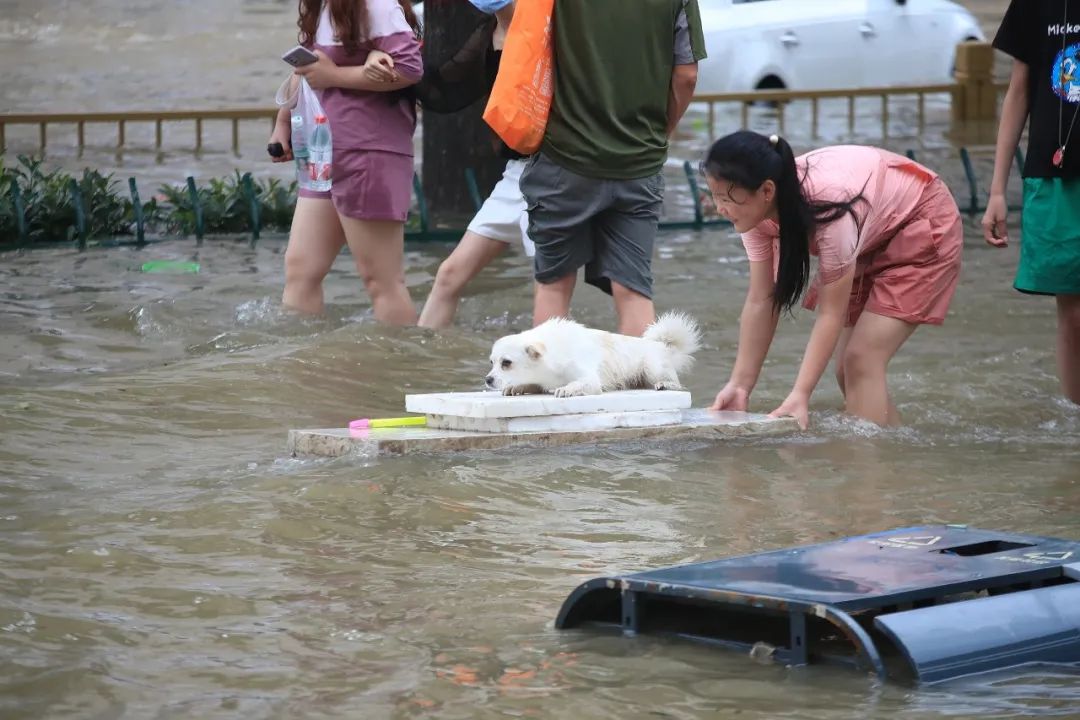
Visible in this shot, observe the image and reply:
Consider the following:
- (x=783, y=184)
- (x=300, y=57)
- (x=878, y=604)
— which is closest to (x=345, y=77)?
(x=300, y=57)

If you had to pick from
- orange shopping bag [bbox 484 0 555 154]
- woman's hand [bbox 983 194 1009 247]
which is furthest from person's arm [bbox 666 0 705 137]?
woman's hand [bbox 983 194 1009 247]

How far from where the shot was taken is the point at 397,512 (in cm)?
528

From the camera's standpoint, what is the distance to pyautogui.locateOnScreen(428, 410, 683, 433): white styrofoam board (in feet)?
19.9

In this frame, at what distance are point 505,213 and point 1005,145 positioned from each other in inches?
95.2

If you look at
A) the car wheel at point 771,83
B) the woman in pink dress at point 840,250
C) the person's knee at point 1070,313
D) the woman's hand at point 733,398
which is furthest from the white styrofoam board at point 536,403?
the car wheel at point 771,83

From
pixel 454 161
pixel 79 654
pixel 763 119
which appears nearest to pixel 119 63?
pixel 763 119

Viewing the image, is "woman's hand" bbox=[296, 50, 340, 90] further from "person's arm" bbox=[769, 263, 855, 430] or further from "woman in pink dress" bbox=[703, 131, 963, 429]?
"person's arm" bbox=[769, 263, 855, 430]

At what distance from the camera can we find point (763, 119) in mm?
21172

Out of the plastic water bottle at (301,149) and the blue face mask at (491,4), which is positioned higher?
the blue face mask at (491,4)

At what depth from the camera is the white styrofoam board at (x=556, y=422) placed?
6.06 m

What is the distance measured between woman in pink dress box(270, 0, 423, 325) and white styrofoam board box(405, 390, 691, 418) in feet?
5.13

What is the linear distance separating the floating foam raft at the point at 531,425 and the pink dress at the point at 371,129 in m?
1.57

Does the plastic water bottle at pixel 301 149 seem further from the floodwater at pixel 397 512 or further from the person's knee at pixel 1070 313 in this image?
the person's knee at pixel 1070 313

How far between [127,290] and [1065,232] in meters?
5.93
